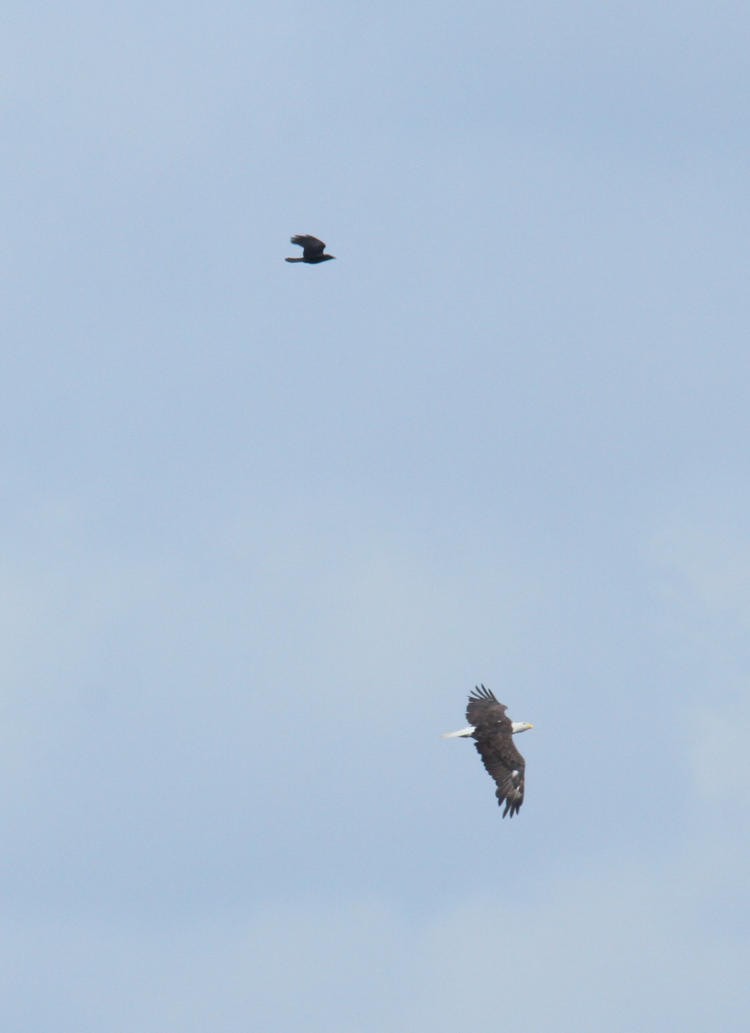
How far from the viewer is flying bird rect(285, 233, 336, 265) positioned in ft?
211

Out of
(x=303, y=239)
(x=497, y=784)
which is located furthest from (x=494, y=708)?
(x=303, y=239)

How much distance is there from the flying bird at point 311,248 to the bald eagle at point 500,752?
14.5 m

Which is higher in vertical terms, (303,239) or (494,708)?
(303,239)

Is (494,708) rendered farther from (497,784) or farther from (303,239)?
(303,239)

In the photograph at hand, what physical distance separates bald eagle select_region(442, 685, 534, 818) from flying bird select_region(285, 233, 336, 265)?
14485 millimetres

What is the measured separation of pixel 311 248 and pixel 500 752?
1578 cm

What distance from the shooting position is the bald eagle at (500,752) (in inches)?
2675

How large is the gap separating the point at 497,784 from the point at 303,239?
1686cm

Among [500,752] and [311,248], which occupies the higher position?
[311,248]

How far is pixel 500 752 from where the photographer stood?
2692 inches

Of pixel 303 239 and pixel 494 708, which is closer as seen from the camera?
pixel 303 239

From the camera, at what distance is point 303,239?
2539 inches

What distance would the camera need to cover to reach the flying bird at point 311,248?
211 ft

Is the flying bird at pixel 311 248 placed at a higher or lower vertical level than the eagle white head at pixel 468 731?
higher
